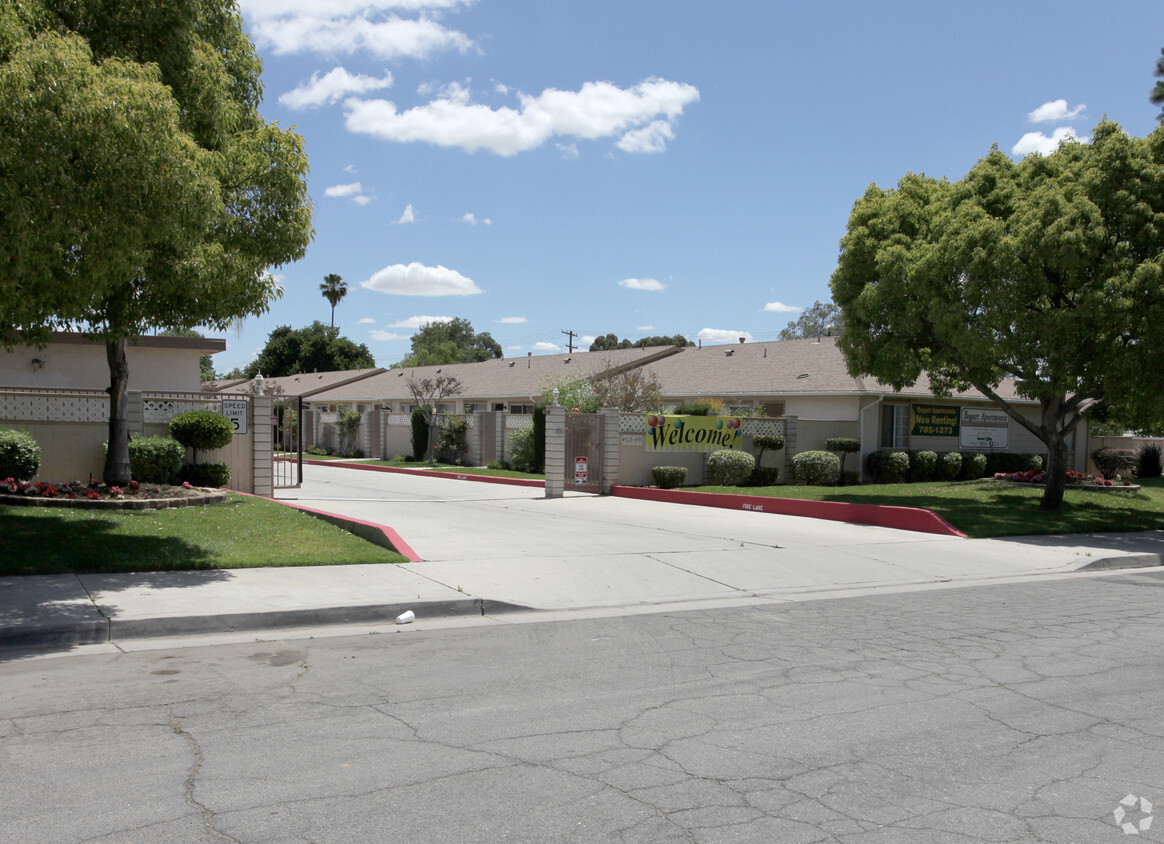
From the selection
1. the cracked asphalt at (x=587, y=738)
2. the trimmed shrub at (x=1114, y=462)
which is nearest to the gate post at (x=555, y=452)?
the cracked asphalt at (x=587, y=738)

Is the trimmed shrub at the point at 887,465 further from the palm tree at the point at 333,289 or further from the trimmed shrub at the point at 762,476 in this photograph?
the palm tree at the point at 333,289

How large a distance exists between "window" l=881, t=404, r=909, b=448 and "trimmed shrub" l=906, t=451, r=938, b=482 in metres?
0.82

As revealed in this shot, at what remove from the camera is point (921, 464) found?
2794cm

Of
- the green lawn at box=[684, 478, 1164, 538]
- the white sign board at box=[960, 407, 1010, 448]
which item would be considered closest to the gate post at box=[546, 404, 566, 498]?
the green lawn at box=[684, 478, 1164, 538]

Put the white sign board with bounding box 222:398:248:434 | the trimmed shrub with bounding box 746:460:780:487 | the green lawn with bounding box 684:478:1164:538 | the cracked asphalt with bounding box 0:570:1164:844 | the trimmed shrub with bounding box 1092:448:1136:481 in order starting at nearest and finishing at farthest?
the cracked asphalt with bounding box 0:570:1164:844, the white sign board with bounding box 222:398:248:434, the green lawn with bounding box 684:478:1164:538, the trimmed shrub with bounding box 746:460:780:487, the trimmed shrub with bounding box 1092:448:1136:481

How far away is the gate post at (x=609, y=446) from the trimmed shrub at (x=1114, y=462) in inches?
725

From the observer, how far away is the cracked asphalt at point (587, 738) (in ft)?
14.1

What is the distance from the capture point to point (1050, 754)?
5.36m

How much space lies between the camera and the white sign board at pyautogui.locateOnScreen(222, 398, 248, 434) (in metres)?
18.0

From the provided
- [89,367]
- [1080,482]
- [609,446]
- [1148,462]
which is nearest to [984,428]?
[1080,482]

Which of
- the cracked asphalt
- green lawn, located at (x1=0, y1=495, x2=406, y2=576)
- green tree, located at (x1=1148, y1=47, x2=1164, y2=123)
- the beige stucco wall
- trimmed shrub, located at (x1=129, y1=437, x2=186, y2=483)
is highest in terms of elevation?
green tree, located at (x1=1148, y1=47, x2=1164, y2=123)

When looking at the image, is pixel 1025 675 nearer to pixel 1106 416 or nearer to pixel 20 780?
pixel 20 780

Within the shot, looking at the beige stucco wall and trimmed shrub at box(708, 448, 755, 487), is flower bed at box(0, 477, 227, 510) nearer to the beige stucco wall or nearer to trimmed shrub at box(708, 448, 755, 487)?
the beige stucco wall

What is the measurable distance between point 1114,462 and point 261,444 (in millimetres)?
28109
